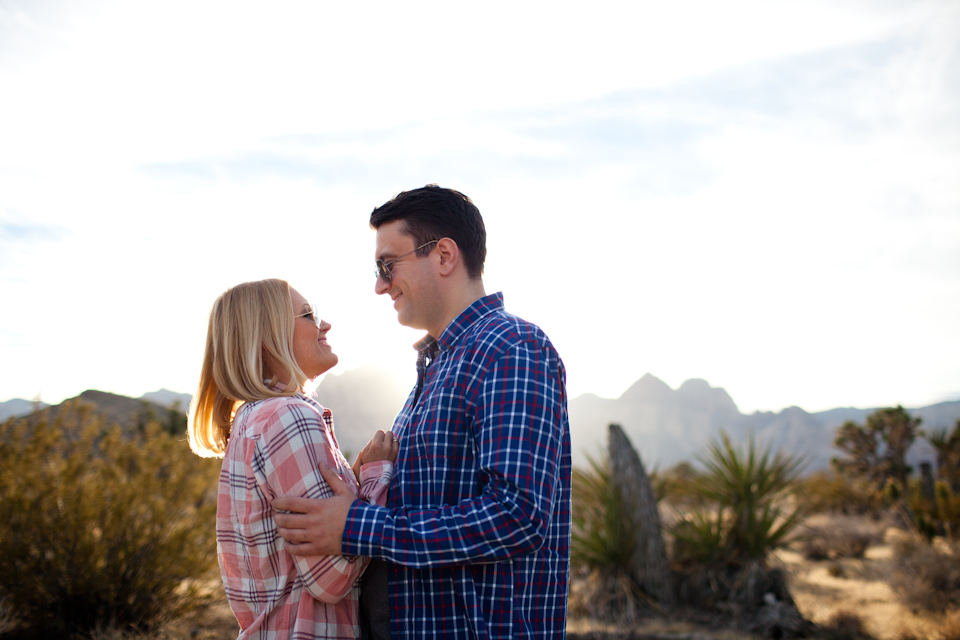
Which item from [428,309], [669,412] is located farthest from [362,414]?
[428,309]

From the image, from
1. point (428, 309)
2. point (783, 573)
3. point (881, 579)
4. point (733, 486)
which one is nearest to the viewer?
point (428, 309)

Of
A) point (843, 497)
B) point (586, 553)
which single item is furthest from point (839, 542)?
point (586, 553)

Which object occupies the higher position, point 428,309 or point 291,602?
point 428,309

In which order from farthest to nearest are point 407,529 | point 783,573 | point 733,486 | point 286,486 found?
point 733,486 < point 783,573 < point 286,486 < point 407,529

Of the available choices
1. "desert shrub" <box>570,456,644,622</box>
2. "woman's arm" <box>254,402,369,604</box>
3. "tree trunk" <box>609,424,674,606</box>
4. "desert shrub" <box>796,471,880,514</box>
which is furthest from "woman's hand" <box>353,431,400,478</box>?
"desert shrub" <box>796,471,880,514</box>

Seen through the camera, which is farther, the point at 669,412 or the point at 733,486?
the point at 669,412

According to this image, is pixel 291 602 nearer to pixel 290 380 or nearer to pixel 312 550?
pixel 312 550

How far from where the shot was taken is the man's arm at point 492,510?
1660mm

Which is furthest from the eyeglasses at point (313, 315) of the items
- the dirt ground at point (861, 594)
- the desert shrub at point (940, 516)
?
the desert shrub at point (940, 516)

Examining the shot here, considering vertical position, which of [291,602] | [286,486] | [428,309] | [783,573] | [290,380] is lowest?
[783,573]

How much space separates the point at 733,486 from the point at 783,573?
1.20 meters

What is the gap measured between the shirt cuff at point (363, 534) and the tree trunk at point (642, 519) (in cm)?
710

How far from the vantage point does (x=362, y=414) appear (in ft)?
289

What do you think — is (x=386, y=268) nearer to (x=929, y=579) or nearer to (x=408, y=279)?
(x=408, y=279)
